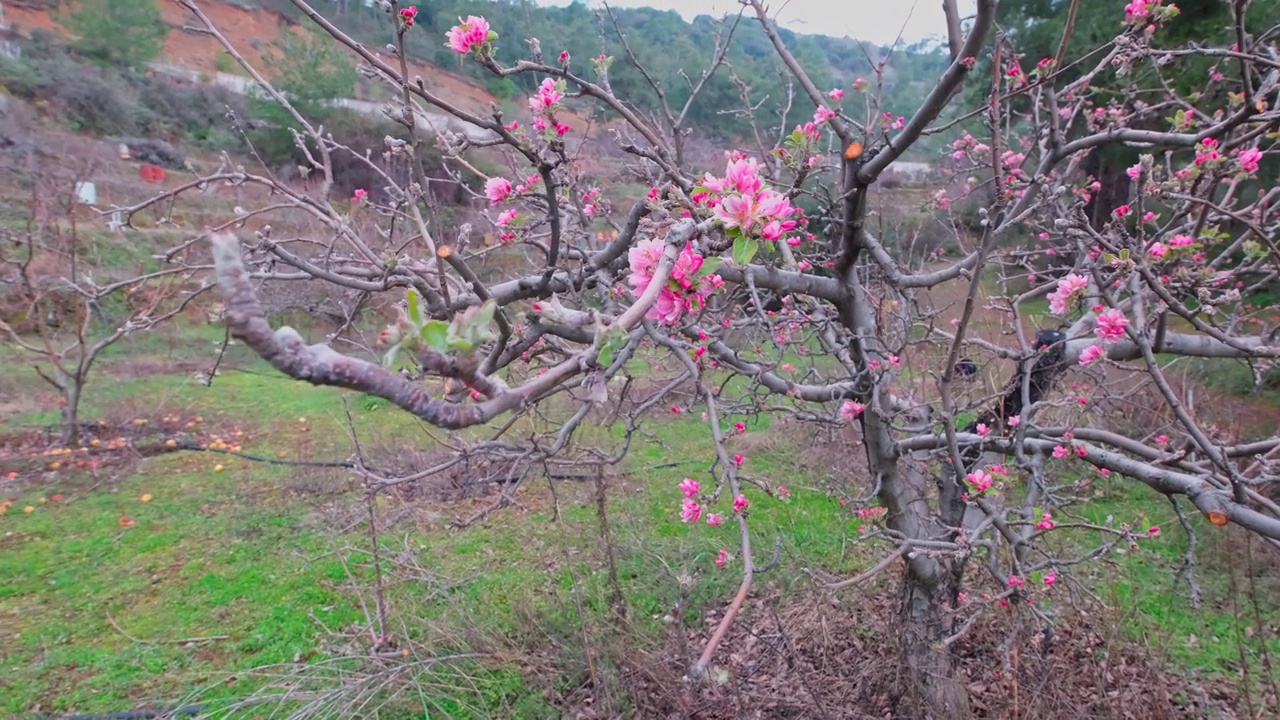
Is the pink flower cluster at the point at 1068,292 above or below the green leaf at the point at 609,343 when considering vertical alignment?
below

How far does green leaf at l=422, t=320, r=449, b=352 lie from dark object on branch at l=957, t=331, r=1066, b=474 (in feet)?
7.42

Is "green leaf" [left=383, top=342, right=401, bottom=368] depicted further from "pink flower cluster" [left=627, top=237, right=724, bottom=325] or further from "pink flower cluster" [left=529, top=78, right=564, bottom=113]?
"pink flower cluster" [left=529, top=78, right=564, bottom=113]

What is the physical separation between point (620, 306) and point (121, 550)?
3964mm

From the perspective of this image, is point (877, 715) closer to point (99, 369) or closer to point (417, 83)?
point (417, 83)

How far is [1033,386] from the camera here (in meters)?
2.67

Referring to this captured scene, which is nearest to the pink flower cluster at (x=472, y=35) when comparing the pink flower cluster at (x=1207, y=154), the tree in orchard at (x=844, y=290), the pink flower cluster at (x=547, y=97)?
the tree in orchard at (x=844, y=290)

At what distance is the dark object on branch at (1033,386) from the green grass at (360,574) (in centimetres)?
71

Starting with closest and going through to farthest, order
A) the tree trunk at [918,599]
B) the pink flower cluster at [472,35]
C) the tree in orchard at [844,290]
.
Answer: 1. the tree in orchard at [844,290]
2. the pink flower cluster at [472,35]
3. the tree trunk at [918,599]

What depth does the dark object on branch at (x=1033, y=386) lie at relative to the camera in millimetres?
2430

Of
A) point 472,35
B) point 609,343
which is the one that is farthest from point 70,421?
point 609,343

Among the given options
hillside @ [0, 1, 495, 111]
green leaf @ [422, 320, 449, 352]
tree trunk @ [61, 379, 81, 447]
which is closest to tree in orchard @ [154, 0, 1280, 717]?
green leaf @ [422, 320, 449, 352]

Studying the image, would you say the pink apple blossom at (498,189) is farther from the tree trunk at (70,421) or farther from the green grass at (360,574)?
the tree trunk at (70,421)

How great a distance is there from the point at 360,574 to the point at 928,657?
3145mm

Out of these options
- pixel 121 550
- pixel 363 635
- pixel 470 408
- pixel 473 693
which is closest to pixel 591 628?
pixel 473 693
